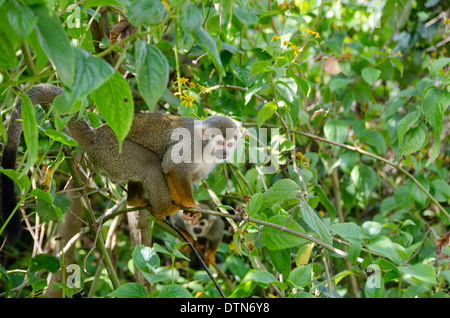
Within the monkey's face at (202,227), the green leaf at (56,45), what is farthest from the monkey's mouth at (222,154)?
the monkey's face at (202,227)

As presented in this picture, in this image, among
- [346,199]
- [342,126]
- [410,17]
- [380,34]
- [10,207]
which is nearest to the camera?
[10,207]

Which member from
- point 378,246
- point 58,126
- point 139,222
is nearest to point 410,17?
point 139,222

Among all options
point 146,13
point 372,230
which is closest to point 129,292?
point 146,13

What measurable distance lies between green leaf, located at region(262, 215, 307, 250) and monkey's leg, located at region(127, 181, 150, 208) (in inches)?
48.8

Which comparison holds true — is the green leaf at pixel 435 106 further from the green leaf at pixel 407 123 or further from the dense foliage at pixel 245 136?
the green leaf at pixel 407 123

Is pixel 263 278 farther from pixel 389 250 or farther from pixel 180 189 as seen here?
pixel 180 189

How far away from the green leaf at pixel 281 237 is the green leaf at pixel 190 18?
1.19 meters

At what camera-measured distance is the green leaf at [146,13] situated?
121cm

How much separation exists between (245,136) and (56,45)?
218cm

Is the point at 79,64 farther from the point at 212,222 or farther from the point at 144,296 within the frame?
the point at 212,222

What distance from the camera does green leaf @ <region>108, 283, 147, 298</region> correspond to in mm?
1706

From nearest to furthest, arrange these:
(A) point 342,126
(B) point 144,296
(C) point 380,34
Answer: (B) point 144,296 < (A) point 342,126 < (C) point 380,34

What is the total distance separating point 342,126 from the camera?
137 inches
